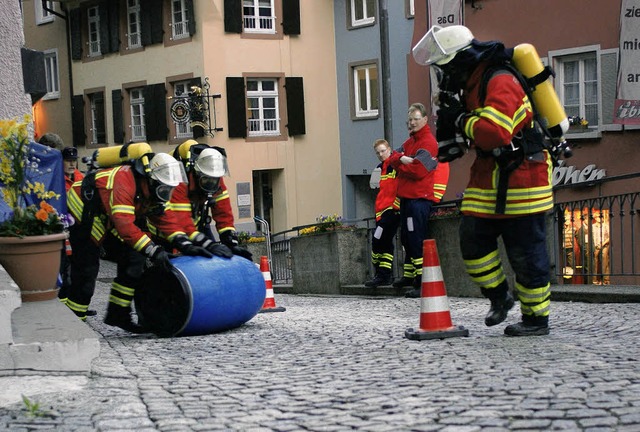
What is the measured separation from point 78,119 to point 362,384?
37101 millimetres

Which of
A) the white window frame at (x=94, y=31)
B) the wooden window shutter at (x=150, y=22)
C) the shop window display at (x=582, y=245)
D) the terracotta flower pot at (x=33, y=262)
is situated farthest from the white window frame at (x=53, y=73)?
the terracotta flower pot at (x=33, y=262)

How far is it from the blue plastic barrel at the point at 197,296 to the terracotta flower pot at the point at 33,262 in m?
1.19

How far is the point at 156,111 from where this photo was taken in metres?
38.8

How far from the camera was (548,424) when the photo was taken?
514 centimetres

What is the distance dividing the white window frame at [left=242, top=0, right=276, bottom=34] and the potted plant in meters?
29.7

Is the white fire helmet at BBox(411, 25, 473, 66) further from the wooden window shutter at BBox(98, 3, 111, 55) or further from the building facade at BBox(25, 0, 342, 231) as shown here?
the wooden window shutter at BBox(98, 3, 111, 55)

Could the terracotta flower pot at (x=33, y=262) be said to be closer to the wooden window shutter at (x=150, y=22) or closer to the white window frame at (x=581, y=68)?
the white window frame at (x=581, y=68)

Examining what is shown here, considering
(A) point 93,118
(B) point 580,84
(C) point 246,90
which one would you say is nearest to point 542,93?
(B) point 580,84

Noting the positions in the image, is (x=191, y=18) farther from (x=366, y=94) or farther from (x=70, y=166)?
(x=70, y=166)

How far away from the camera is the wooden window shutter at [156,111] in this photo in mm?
38656

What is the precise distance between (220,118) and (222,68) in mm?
1515

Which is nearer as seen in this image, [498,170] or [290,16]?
[498,170]

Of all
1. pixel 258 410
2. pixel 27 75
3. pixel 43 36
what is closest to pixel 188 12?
pixel 43 36

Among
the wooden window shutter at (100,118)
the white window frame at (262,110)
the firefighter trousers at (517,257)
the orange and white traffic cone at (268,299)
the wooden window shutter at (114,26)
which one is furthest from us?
the wooden window shutter at (100,118)
